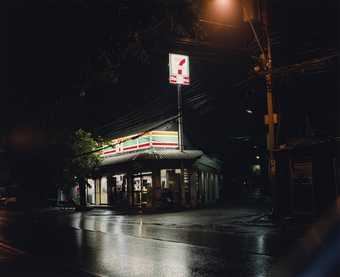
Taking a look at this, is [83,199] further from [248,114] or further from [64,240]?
[64,240]

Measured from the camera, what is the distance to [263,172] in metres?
53.4

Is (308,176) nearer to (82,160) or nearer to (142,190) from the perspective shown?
(142,190)

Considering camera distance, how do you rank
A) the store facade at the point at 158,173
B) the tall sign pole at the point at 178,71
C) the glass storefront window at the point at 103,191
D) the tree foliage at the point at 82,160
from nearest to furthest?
the tall sign pole at the point at 178,71, the store facade at the point at 158,173, the tree foliage at the point at 82,160, the glass storefront window at the point at 103,191

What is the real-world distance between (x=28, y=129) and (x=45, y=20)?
5760 millimetres

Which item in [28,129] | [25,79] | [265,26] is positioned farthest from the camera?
[265,26]

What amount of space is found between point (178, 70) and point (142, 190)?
34.0 feet

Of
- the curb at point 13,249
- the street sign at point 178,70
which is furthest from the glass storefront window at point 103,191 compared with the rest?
the curb at point 13,249

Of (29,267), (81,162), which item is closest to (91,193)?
(81,162)

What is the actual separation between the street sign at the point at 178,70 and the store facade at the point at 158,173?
4296mm

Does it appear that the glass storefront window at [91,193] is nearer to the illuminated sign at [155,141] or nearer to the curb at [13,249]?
the illuminated sign at [155,141]

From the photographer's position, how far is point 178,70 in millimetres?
31750

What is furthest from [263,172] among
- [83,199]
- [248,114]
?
[83,199]

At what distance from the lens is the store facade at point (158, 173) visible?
33.7 m

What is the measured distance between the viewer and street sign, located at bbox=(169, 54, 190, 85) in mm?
31406
